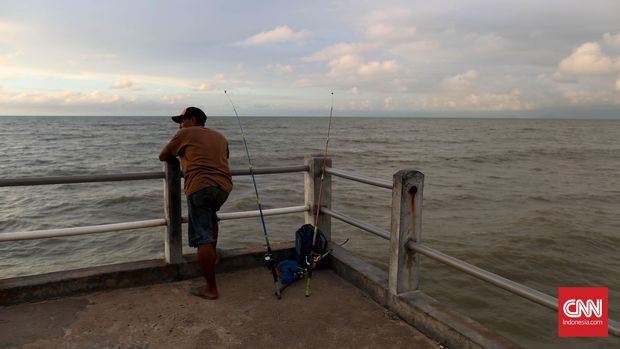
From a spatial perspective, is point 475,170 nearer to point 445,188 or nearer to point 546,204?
point 445,188

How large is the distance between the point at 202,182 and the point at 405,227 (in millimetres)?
1716

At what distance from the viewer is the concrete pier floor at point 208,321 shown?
2.99 metres

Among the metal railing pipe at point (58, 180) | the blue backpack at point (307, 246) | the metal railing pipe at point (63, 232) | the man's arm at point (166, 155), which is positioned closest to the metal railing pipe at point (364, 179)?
the blue backpack at point (307, 246)

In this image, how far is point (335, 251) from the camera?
441cm

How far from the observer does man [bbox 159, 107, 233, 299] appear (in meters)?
3.71

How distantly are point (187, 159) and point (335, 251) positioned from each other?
1.72 metres

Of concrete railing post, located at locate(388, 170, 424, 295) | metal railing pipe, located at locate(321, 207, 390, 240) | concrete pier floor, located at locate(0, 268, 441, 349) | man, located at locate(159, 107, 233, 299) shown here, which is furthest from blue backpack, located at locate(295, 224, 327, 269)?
concrete railing post, located at locate(388, 170, 424, 295)

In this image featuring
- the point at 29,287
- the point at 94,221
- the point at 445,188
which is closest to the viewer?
the point at 29,287

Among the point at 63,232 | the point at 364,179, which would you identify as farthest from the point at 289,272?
the point at 63,232

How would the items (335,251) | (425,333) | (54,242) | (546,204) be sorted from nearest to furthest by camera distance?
1. (425,333)
2. (335,251)
3. (54,242)
4. (546,204)

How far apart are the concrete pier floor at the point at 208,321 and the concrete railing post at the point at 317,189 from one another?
827 mm

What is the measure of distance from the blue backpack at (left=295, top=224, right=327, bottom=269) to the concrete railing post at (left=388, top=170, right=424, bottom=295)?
103 centimetres

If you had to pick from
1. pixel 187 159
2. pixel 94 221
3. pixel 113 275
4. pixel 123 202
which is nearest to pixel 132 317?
pixel 113 275

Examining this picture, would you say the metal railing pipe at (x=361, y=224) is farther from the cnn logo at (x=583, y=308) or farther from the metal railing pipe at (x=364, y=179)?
the cnn logo at (x=583, y=308)
